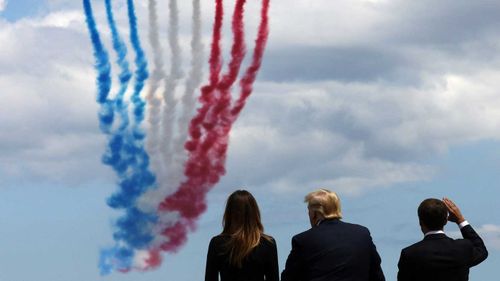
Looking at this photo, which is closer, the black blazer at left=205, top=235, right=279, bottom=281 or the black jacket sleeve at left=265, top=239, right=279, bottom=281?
the black blazer at left=205, top=235, right=279, bottom=281

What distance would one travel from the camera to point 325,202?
580 inches

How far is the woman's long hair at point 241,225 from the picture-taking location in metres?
15.6

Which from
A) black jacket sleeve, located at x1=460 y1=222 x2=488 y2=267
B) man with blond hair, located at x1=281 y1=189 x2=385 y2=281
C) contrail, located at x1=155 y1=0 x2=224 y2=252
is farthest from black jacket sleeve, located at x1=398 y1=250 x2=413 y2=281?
contrail, located at x1=155 y1=0 x2=224 y2=252

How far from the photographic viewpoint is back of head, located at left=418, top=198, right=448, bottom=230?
48.4ft

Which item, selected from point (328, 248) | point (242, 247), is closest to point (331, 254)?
point (328, 248)

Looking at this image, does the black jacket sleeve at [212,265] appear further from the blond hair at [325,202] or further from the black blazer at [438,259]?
the black blazer at [438,259]

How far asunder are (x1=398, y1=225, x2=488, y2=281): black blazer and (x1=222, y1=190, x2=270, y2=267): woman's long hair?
2.40 meters

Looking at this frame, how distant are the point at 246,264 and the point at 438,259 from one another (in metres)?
3.09

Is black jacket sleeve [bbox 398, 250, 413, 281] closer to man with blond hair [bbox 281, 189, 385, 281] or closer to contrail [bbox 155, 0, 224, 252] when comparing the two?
man with blond hair [bbox 281, 189, 385, 281]

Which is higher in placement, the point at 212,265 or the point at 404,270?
the point at 212,265

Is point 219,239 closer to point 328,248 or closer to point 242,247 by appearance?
point 242,247

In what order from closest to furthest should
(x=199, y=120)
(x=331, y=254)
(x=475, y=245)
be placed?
(x=331, y=254) → (x=475, y=245) → (x=199, y=120)

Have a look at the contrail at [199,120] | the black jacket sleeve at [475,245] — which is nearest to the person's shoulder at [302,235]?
the black jacket sleeve at [475,245]

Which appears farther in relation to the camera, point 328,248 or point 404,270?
point 404,270
